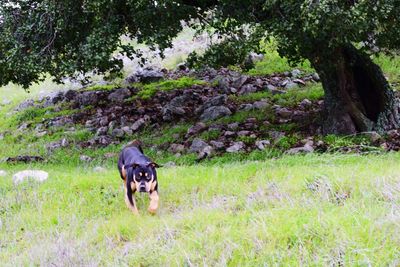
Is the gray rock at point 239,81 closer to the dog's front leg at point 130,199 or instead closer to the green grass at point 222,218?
the green grass at point 222,218

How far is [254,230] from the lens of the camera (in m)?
5.12

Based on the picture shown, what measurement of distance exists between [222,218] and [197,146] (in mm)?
7340

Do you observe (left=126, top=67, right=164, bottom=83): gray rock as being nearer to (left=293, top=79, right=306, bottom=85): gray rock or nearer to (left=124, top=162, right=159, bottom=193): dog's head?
(left=293, top=79, right=306, bottom=85): gray rock

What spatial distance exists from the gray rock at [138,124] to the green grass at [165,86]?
321cm

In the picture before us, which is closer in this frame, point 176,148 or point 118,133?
point 176,148

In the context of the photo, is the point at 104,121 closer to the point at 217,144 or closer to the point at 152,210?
the point at 217,144

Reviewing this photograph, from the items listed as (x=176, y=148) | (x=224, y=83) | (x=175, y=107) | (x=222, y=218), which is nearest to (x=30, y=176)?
(x=176, y=148)

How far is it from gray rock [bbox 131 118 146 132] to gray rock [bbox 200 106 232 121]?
78.4 inches

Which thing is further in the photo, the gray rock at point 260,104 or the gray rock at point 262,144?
the gray rock at point 260,104

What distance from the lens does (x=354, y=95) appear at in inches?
519

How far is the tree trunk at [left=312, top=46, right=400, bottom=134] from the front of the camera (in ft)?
41.2

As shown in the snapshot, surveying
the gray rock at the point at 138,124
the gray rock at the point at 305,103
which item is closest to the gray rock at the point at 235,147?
the gray rock at the point at 305,103

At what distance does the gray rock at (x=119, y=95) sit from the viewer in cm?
2017

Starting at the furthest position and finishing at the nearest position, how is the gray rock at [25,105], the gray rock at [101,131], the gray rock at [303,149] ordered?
1. the gray rock at [25,105]
2. the gray rock at [101,131]
3. the gray rock at [303,149]
